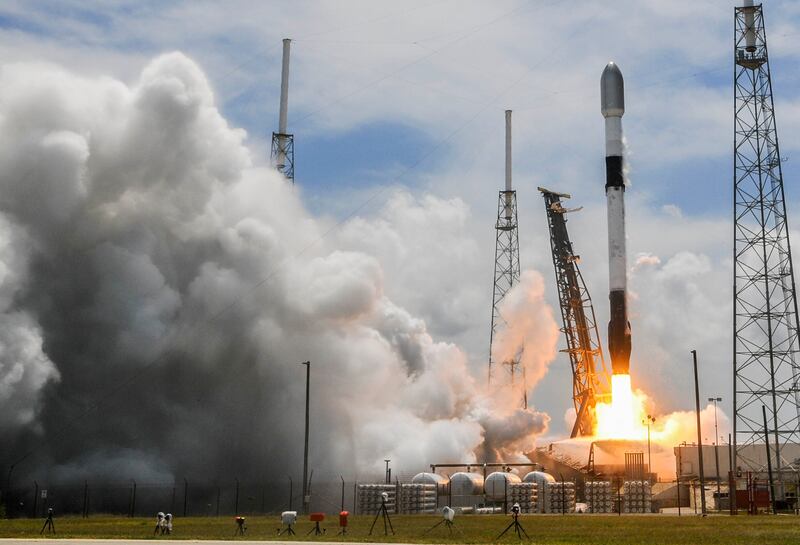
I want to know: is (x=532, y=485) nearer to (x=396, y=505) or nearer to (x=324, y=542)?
(x=396, y=505)

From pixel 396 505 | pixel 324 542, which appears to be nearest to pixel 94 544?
pixel 324 542

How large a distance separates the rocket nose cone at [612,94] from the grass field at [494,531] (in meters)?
42.9

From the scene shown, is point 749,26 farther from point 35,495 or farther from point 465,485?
point 35,495

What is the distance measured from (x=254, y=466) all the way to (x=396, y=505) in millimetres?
14364

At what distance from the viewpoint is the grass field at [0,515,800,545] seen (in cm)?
3547

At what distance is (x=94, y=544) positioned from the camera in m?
32.1

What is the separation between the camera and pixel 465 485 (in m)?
76.7

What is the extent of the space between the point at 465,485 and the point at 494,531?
35747 mm

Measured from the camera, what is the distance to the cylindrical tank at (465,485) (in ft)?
250

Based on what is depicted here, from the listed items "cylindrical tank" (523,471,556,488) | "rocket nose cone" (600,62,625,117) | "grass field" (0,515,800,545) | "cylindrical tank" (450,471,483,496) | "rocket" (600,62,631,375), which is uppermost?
"rocket nose cone" (600,62,625,117)

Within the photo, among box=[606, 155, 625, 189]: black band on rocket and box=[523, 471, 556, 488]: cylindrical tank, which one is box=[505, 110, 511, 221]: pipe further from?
box=[523, 471, 556, 488]: cylindrical tank

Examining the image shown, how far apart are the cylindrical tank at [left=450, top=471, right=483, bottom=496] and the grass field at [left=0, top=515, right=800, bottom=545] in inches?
1025

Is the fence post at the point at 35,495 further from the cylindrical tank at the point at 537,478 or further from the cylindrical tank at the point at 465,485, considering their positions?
the cylindrical tank at the point at 537,478

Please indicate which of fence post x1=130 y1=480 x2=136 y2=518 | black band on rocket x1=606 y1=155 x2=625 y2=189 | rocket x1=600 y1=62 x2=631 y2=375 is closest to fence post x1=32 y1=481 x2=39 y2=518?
fence post x1=130 y1=480 x2=136 y2=518
